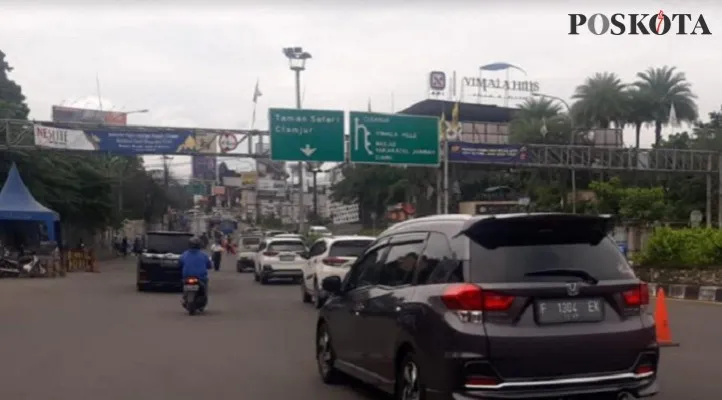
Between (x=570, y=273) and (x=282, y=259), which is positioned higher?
(x=570, y=273)

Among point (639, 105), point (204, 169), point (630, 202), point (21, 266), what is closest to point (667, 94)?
point (639, 105)

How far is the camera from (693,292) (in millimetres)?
21703

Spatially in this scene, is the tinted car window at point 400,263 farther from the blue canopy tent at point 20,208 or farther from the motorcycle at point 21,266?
the blue canopy tent at point 20,208

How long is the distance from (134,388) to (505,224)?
15.8ft

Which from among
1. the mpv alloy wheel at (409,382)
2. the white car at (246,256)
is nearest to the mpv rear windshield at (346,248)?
the mpv alloy wheel at (409,382)

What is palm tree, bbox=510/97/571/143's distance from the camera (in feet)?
215

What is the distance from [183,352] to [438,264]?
6.57 meters

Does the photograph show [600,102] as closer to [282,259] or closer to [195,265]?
[282,259]

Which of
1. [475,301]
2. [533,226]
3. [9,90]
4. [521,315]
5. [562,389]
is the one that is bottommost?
[562,389]

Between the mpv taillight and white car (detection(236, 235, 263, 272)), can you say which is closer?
the mpv taillight

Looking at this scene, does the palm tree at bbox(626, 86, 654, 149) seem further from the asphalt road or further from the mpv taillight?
the mpv taillight

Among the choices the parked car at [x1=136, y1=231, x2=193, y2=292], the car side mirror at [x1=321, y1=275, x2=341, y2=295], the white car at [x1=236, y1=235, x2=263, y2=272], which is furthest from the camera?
the white car at [x1=236, y1=235, x2=263, y2=272]

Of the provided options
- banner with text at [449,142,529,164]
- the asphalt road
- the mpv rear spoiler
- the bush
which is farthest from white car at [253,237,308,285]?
the mpv rear spoiler

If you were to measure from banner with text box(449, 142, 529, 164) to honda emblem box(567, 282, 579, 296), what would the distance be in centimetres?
3391
